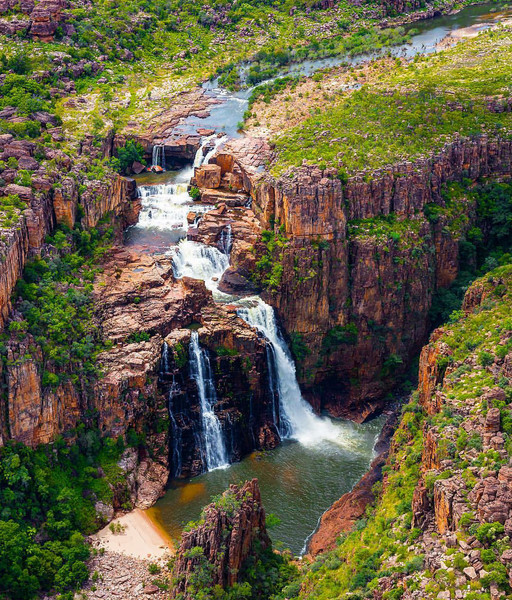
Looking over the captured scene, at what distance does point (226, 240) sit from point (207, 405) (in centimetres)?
1555

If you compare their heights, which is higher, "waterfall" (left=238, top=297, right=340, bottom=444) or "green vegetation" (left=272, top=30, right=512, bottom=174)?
"green vegetation" (left=272, top=30, right=512, bottom=174)

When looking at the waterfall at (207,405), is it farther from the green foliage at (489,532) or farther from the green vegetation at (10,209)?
the green foliage at (489,532)

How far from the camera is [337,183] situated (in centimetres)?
7831

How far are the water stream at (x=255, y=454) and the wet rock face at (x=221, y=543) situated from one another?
6.15 meters

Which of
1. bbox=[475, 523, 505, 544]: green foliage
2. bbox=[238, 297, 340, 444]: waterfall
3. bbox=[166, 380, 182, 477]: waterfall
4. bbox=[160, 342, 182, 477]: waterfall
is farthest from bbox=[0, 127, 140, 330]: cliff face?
bbox=[475, 523, 505, 544]: green foliage

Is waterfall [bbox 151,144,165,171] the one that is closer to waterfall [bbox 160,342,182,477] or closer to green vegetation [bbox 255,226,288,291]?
green vegetation [bbox 255,226,288,291]

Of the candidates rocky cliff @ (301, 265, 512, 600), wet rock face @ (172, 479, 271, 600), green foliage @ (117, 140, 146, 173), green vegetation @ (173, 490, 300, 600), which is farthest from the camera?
green foliage @ (117, 140, 146, 173)

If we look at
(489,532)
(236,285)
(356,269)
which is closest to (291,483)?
(236,285)

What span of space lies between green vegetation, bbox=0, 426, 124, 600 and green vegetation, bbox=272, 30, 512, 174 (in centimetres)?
3036

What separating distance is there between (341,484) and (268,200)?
83.7 feet

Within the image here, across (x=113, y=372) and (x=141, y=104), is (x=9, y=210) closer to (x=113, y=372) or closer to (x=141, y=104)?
(x=113, y=372)

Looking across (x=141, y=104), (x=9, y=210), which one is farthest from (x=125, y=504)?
(x=141, y=104)

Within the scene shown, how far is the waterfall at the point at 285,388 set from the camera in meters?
75.8

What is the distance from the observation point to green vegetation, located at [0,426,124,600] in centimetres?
5878
